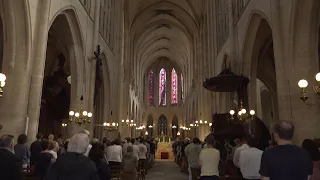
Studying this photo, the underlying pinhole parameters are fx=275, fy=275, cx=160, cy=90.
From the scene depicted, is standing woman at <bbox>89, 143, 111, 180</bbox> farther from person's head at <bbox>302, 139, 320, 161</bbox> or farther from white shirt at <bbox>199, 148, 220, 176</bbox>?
person's head at <bbox>302, 139, 320, 161</bbox>

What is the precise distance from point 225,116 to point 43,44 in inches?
379

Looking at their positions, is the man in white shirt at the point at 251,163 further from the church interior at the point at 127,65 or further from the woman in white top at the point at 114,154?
the woman in white top at the point at 114,154

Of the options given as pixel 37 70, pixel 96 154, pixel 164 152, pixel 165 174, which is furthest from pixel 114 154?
pixel 164 152

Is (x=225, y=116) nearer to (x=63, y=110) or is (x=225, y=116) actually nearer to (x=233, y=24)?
(x=233, y=24)

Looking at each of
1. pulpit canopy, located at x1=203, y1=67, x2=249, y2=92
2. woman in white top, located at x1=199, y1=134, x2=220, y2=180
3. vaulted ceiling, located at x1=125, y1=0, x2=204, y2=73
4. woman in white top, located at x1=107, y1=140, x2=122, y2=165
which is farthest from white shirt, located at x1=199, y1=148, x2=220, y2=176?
vaulted ceiling, located at x1=125, y1=0, x2=204, y2=73

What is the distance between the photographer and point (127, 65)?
96.9 ft

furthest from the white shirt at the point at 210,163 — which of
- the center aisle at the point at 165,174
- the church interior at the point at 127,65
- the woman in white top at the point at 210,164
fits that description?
the center aisle at the point at 165,174

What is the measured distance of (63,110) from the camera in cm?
1697

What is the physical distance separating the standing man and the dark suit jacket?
2975 millimetres

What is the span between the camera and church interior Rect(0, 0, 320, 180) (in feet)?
27.5

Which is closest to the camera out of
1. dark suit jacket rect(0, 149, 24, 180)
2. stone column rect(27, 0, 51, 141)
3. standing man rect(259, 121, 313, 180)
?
standing man rect(259, 121, 313, 180)

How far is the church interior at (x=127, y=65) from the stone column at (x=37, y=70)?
3 cm

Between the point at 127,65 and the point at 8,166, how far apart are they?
86.6 feet

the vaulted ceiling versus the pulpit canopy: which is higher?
the vaulted ceiling
